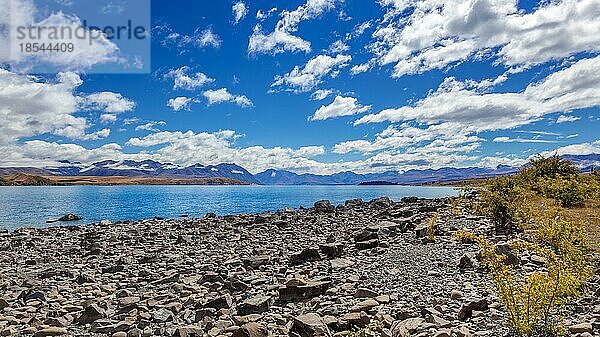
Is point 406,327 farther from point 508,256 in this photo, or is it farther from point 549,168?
point 549,168

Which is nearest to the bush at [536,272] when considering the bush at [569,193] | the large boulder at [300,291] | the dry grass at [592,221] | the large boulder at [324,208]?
the dry grass at [592,221]

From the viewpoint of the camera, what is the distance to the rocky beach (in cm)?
852

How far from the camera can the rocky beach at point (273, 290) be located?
8.52 meters

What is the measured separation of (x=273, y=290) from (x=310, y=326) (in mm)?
3868

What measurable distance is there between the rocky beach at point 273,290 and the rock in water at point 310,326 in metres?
0.03

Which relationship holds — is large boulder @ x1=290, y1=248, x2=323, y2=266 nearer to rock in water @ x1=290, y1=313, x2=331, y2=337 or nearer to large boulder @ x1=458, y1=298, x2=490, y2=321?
rock in water @ x1=290, y1=313, x2=331, y2=337

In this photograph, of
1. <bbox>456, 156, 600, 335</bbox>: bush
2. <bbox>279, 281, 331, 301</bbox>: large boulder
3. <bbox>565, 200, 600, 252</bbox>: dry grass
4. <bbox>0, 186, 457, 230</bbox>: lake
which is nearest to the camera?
<bbox>456, 156, 600, 335</bbox>: bush

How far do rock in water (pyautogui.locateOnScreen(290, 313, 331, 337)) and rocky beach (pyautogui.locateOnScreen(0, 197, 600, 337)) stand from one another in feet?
0.09

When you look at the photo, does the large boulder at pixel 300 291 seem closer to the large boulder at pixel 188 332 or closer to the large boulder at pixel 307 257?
the large boulder at pixel 188 332

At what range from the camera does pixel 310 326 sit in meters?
8.32

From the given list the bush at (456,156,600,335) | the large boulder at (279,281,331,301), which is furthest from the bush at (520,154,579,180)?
the large boulder at (279,281,331,301)

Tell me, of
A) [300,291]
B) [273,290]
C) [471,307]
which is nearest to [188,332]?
[300,291]

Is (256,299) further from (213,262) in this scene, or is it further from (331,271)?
(213,262)

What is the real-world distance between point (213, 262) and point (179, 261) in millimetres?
1771
